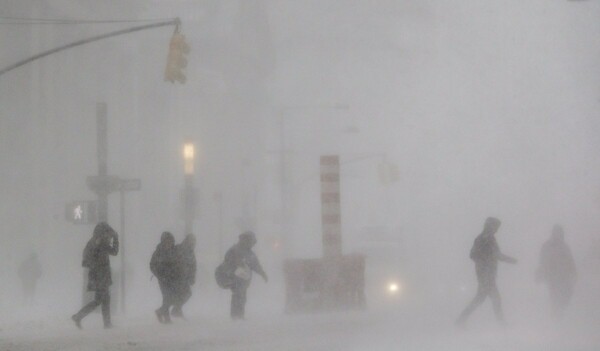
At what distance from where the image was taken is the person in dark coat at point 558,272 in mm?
17531

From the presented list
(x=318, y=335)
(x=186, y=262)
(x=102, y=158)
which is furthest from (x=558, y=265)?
(x=102, y=158)

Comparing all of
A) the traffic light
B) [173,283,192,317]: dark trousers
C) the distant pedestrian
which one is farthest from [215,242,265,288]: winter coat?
the distant pedestrian

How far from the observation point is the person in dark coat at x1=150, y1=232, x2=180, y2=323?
57.8 ft

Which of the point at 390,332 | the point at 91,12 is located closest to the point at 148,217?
the point at 91,12

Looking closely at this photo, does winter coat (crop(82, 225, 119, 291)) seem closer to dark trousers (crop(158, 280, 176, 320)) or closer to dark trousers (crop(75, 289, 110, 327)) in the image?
dark trousers (crop(75, 289, 110, 327))

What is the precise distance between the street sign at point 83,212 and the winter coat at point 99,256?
5656 millimetres

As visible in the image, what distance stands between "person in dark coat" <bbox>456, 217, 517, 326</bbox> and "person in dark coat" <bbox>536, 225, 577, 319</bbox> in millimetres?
2205

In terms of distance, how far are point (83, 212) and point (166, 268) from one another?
4974 millimetres

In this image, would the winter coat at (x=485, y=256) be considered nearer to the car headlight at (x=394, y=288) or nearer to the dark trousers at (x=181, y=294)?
the dark trousers at (x=181, y=294)

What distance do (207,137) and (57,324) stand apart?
238 ft

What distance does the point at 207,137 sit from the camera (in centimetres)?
9175

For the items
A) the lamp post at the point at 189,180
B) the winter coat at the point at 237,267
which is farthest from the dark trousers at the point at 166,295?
the lamp post at the point at 189,180

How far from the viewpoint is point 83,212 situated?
2212 cm

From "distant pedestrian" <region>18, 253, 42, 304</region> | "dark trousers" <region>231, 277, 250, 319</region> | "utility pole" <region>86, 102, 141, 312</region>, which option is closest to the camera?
"dark trousers" <region>231, 277, 250, 319</region>
